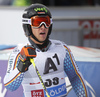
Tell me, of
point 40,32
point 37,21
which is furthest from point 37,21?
point 40,32

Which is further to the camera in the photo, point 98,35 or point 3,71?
point 98,35

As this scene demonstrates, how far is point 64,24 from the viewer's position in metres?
7.52

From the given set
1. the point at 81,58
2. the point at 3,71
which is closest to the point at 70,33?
the point at 81,58

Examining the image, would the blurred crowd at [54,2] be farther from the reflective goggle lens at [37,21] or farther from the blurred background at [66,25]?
the reflective goggle lens at [37,21]

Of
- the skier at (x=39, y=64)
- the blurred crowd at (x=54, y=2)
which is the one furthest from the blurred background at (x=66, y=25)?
the skier at (x=39, y=64)

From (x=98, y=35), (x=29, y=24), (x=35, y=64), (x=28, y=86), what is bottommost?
(x=98, y=35)

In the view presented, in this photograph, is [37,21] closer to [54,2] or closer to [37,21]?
[37,21]

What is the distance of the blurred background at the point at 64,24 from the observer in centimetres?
750

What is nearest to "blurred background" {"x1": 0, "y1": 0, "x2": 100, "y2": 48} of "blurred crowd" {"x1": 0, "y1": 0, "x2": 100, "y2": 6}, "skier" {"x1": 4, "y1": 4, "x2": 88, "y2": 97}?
"blurred crowd" {"x1": 0, "y1": 0, "x2": 100, "y2": 6}

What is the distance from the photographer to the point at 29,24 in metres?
2.73

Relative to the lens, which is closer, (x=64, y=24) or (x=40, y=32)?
(x=40, y=32)

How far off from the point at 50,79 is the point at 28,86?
0.73 ft

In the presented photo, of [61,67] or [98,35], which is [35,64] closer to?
→ [61,67]

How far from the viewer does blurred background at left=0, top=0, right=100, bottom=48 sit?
750 cm
